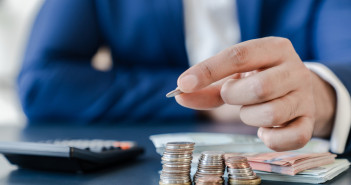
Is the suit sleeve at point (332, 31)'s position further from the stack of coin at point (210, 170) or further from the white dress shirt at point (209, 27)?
the stack of coin at point (210, 170)

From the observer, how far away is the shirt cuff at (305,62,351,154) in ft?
1.88

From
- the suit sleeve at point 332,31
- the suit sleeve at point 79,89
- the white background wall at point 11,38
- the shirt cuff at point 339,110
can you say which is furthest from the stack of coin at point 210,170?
the white background wall at point 11,38

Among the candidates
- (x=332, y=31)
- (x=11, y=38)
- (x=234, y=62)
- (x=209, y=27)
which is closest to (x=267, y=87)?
(x=234, y=62)

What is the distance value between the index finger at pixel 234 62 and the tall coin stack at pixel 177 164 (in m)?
0.08

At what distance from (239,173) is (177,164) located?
0.06 meters

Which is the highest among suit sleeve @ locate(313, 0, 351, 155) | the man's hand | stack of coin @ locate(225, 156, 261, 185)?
suit sleeve @ locate(313, 0, 351, 155)

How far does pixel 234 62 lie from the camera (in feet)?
1.47

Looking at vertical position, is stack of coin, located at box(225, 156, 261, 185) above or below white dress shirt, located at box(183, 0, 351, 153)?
below

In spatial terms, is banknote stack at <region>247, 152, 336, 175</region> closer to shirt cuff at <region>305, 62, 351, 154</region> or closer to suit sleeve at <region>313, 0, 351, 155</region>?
shirt cuff at <region>305, 62, 351, 154</region>

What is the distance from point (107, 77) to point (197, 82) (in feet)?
2.54

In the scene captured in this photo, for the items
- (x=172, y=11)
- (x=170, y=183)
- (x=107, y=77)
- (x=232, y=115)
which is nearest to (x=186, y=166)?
(x=170, y=183)

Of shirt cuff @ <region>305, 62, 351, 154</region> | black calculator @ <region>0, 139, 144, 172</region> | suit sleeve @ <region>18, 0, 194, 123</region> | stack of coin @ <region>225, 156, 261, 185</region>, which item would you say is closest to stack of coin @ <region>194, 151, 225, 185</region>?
stack of coin @ <region>225, 156, 261, 185</region>

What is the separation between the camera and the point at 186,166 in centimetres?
39

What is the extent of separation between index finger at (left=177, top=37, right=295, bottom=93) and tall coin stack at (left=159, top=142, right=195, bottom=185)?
0.25ft
